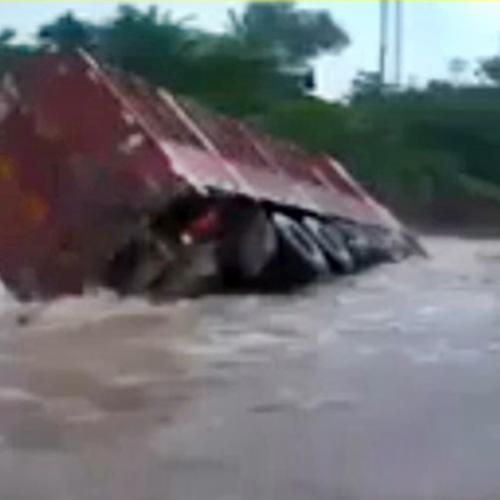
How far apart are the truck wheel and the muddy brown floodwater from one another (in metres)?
0.97

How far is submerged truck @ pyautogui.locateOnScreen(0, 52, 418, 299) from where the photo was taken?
11609mm

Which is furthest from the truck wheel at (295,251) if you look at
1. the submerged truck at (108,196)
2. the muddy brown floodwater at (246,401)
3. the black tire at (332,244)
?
the muddy brown floodwater at (246,401)

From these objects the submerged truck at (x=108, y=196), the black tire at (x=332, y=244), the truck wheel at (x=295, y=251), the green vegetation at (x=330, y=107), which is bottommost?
the green vegetation at (x=330, y=107)

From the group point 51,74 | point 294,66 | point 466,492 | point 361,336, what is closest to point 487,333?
point 361,336

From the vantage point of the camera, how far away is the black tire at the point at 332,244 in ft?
48.2

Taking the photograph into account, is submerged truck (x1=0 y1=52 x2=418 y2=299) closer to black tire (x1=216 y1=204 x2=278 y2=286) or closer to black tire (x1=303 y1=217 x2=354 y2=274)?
black tire (x1=216 y1=204 x2=278 y2=286)

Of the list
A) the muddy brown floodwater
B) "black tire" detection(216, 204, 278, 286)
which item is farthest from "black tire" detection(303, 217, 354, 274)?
the muddy brown floodwater

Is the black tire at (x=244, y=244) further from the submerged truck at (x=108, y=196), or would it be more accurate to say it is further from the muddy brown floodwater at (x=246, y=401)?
the muddy brown floodwater at (x=246, y=401)

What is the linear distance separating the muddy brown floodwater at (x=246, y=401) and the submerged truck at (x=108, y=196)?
0.27 meters

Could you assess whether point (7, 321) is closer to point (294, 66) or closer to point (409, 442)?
point (409, 442)

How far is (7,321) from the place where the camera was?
34.6 feet

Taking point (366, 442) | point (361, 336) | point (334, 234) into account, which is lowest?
point (334, 234)

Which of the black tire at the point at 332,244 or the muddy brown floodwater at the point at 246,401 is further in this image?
the black tire at the point at 332,244

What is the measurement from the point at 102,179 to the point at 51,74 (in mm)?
799
